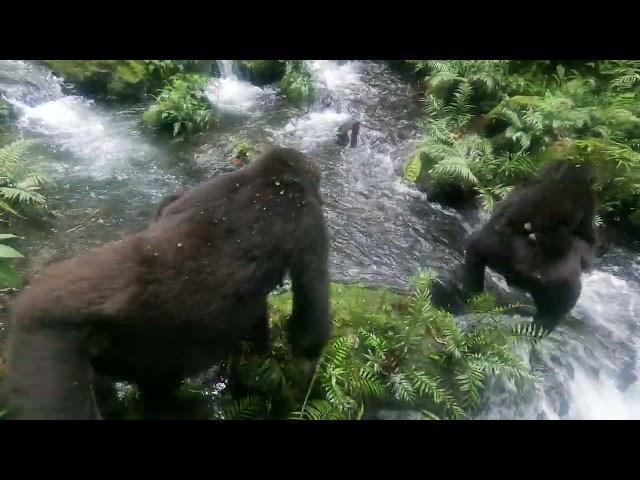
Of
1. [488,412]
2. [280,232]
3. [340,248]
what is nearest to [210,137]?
[340,248]

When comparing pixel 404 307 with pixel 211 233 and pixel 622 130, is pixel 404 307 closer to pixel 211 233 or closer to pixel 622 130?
pixel 211 233

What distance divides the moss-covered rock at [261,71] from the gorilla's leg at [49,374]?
28.5 ft

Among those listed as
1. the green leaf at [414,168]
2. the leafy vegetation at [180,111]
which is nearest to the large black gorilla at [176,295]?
the green leaf at [414,168]

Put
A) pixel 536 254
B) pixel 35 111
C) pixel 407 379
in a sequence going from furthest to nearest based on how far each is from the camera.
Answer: pixel 35 111
pixel 536 254
pixel 407 379

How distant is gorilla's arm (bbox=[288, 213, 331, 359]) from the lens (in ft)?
10.8

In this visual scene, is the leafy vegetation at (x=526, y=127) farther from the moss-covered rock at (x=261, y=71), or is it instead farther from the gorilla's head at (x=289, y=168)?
the gorilla's head at (x=289, y=168)

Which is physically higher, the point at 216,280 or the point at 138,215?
the point at 216,280

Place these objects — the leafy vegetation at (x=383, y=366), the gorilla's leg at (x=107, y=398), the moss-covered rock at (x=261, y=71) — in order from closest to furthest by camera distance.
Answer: the gorilla's leg at (x=107, y=398)
the leafy vegetation at (x=383, y=366)
the moss-covered rock at (x=261, y=71)

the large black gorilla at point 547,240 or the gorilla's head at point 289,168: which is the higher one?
the gorilla's head at point 289,168

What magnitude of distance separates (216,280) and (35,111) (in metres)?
7.04

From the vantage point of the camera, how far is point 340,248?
6125mm

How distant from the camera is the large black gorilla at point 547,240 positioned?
4.60m

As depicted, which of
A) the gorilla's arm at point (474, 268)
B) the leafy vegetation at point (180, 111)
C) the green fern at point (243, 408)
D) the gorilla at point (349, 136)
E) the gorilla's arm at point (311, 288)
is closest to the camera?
the gorilla's arm at point (311, 288)

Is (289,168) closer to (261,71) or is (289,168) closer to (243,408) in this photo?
(243,408)
